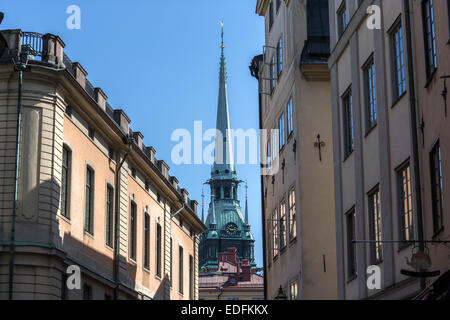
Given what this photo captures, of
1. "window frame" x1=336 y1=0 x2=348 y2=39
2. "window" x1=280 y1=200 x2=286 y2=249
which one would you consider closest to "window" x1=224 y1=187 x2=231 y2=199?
"window" x1=280 y1=200 x2=286 y2=249

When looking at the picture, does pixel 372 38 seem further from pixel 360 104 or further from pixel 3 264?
pixel 3 264

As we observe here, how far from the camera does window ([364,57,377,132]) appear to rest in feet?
68.3

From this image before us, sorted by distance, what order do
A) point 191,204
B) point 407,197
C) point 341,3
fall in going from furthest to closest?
1. point 191,204
2. point 341,3
3. point 407,197

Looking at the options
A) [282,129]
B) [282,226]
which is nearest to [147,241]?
[282,226]

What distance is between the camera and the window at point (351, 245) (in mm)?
22469

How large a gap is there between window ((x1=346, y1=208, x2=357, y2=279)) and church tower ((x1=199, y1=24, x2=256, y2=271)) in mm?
127316

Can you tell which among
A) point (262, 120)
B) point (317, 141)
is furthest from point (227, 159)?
point (317, 141)

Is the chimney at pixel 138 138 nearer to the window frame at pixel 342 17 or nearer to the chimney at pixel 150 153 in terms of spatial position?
the chimney at pixel 150 153

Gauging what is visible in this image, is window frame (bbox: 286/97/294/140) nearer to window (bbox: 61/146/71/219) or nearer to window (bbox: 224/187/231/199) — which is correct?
window (bbox: 61/146/71/219)

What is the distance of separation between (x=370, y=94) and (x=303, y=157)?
7375mm

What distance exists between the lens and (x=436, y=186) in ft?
53.1
